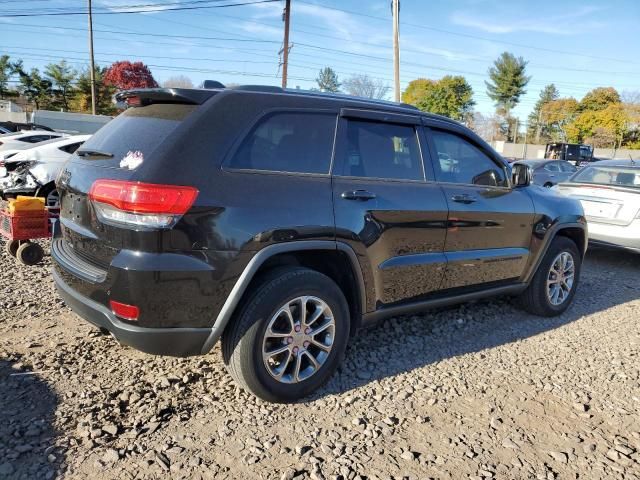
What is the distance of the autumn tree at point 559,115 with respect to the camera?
74.4 metres

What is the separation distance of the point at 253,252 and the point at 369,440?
1.20m

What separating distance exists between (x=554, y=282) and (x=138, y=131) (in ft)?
13.0

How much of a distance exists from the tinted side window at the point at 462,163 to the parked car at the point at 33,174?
615cm

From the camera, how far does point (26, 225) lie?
5.63 m

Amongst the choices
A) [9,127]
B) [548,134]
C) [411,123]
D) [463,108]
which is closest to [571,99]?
[548,134]

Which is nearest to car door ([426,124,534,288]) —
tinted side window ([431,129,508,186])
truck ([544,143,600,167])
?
tinted side window ([431,129,508,186])

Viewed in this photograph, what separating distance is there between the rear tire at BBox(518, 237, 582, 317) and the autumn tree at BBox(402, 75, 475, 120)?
211ft

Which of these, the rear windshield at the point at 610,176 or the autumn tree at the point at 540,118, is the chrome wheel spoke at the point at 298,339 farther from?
the autumn tree at the point at 540,118

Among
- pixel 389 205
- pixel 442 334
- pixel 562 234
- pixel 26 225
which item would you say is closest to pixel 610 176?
pixel 562 234

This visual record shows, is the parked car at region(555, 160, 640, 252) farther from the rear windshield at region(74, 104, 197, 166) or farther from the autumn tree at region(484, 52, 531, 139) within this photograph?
the autumn tree at region(484, 52, 531, 139)

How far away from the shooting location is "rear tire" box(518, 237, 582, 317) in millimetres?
4730

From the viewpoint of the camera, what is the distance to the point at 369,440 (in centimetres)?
273

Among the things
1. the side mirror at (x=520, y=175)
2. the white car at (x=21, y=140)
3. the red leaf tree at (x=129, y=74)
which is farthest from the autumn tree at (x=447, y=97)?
the side mirror at (x=520, y=175)

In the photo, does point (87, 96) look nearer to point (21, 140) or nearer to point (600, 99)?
point (21, 140)
